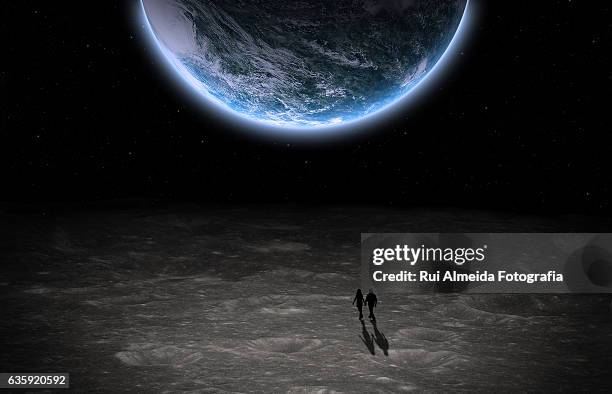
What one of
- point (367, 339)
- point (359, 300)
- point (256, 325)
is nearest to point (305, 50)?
point (359, 300)

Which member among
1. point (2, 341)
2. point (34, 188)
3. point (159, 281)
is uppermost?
point (34, 188)

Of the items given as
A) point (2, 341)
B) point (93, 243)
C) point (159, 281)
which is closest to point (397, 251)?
point (159, 281)

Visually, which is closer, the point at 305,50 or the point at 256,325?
the point at 256,325

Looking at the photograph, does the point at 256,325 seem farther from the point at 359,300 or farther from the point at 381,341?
the point at 381,341

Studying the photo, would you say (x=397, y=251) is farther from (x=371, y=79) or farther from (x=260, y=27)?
(x=260, y=27)

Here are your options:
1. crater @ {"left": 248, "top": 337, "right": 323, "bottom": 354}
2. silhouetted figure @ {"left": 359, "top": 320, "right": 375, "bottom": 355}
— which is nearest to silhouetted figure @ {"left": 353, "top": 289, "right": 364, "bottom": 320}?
silhouetted figure @ {"left": 359, "top": 320, "right": 375, "bottom": 355}

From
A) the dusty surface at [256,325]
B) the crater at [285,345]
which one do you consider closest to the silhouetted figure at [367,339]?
the dusty surface at [256,325]
